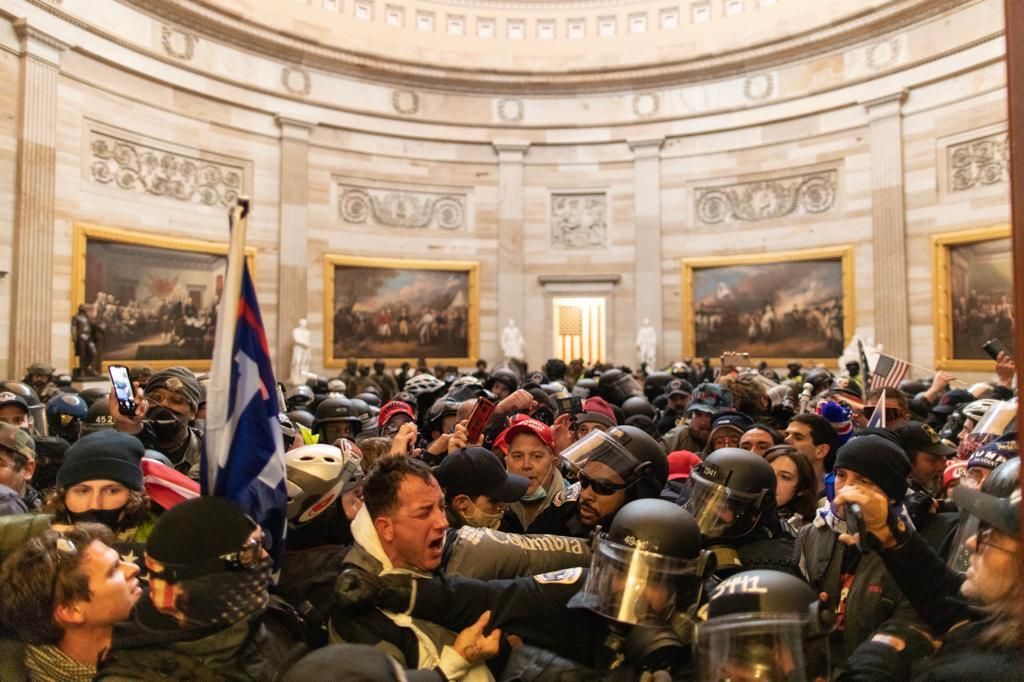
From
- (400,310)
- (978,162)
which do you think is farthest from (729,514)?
(400,310)

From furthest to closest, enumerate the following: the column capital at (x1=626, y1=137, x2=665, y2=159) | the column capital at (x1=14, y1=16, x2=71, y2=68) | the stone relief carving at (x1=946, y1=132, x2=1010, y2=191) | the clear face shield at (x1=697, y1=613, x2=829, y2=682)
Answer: the column capital at (x1=626, y1=137, x2=665, y2=159) → the stone relief carving at (x1=946, y1=132, x2=1010, y2=191) → the column capital at (x1=14, y1=16, x2=71, y2=68) → the clear face shield at (x1=697, y1=613, x2=829, y2=682)

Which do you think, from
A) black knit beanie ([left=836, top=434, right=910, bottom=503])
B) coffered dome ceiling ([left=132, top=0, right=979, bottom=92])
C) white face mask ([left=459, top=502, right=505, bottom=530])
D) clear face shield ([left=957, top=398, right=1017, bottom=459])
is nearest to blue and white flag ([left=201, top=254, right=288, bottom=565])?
white face mask ([left=459, top=502, right=505, bottom=530])

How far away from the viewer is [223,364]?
2.84 m

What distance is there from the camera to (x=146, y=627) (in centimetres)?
239

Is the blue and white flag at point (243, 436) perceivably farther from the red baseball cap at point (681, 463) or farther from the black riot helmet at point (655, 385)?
the black riot helmet at point (655, 385)

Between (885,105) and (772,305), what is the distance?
5.91m

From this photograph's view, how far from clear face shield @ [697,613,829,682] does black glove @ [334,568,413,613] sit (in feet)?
3.35

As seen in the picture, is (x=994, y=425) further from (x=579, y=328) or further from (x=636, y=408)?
(x=579, y=328)

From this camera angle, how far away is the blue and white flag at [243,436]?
109 inches

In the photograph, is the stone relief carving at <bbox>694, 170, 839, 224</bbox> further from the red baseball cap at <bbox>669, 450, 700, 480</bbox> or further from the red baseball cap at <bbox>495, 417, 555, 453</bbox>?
the red baseball cap at <bbox>495, 417, 555, 453</bbox>

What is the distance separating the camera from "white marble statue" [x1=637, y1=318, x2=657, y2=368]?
22.8m

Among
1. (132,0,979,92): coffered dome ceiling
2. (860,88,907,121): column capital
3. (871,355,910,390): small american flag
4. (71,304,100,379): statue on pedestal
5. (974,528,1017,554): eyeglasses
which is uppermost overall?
(132,0,979,92): coffered dome ceiling

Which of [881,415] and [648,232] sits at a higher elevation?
[648,232]

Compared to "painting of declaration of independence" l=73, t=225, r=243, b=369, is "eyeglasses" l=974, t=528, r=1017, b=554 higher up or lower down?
lower down
